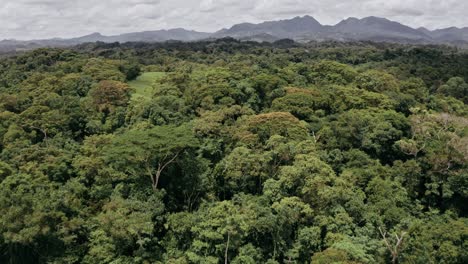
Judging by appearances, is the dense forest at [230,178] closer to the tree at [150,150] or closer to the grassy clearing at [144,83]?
the tree at [150,150]

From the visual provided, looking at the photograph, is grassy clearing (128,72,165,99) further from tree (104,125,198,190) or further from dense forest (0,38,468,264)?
tree (104,125,198,190)

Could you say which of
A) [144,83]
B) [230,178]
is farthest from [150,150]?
[144,83]

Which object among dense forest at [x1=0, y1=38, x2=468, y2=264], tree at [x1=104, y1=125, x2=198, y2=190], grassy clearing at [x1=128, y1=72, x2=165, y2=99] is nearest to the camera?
dense forest at [x1=0, y1=38, x2=468, y2=264]

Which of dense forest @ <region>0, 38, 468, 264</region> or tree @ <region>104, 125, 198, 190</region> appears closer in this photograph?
dense forest @ <region>0, 38, 468, 264</region>

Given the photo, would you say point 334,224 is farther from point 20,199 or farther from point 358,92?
point 358,92

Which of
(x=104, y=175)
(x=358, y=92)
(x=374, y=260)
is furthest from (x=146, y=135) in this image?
(x=358, y=92)

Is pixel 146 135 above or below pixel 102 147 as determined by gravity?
above

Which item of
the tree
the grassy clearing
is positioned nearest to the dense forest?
the tree

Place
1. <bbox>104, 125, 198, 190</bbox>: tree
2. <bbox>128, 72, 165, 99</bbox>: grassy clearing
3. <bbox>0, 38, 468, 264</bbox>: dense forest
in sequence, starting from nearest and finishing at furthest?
<bbox>0, 38, 468, 264</bbox>: dense forest
<bbox>104, 125, 198, 190</bbox>: tree
<bbox>128, 72, 165, 99</bbox>: grassy clearing

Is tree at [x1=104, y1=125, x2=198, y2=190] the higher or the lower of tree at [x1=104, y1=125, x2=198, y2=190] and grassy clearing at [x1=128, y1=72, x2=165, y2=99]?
the lower

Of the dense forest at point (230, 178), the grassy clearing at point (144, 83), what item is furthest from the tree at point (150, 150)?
Answer: the grassy clearing at point (144, 83)
